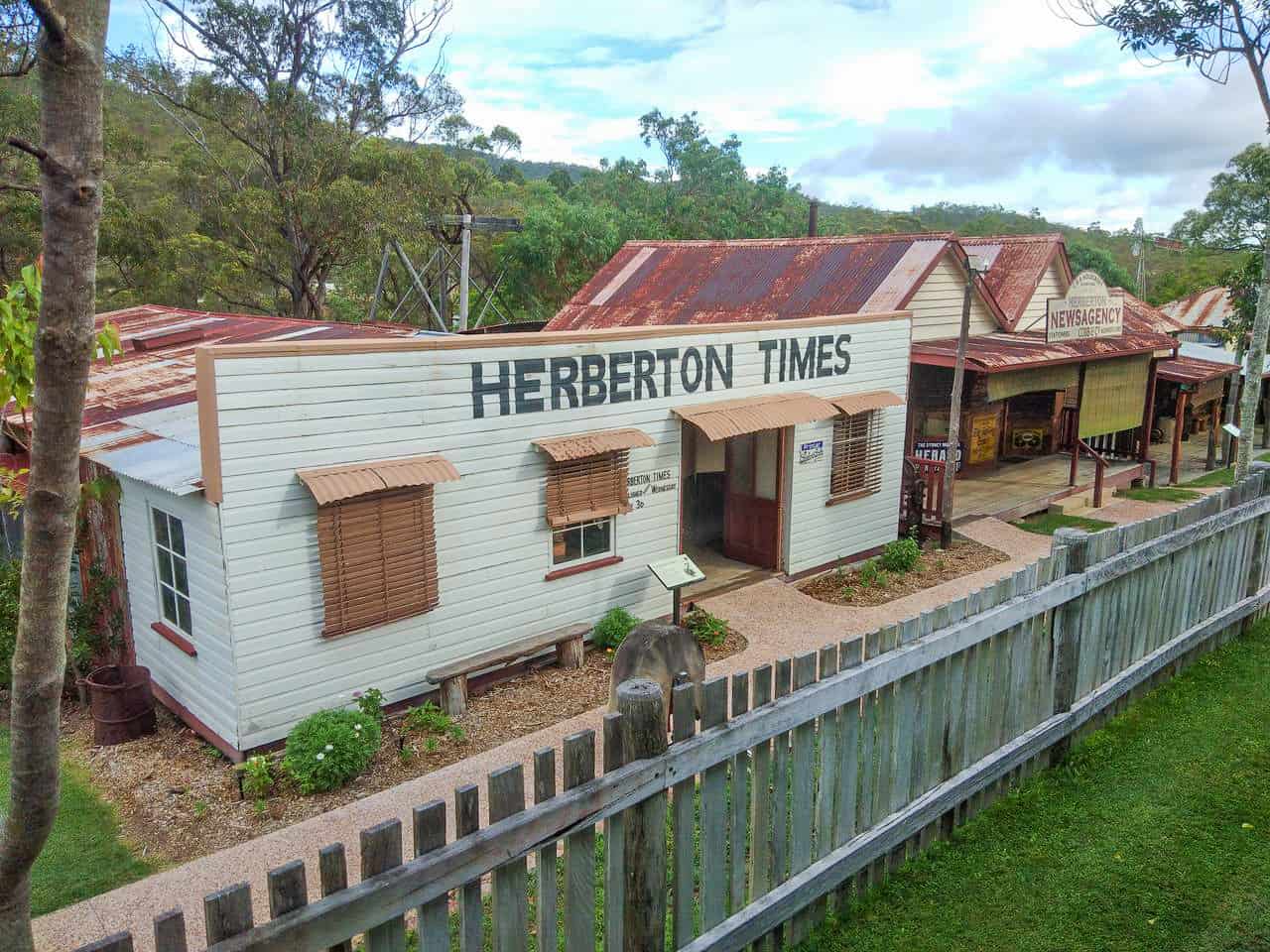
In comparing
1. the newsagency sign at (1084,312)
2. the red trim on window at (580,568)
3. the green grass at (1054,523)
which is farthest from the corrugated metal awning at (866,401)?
the newsagency sign at (1084,312)

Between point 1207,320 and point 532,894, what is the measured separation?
130ft

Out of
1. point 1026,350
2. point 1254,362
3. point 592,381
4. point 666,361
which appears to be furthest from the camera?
point 1026,350

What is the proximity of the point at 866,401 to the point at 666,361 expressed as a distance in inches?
143

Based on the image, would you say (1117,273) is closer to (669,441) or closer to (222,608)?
(669,441)

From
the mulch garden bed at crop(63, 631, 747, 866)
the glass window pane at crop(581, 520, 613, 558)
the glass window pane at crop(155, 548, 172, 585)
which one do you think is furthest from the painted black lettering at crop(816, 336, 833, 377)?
the glass window pane at crop(155, 548, 172, 585)

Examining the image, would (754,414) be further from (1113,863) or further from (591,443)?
(1113,863)

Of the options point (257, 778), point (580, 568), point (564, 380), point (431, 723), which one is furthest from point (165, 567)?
point (564, 380)

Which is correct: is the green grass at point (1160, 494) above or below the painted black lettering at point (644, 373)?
below

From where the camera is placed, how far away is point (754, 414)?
11.7 m

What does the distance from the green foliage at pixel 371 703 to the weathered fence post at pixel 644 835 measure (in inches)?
193

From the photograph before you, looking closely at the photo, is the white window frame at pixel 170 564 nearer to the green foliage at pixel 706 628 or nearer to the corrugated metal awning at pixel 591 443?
the corrugated metal awning at pixel 591 443

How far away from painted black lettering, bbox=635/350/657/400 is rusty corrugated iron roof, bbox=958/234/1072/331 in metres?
10.6

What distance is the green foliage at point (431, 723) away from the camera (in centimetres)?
875

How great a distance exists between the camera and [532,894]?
5.93 meters
